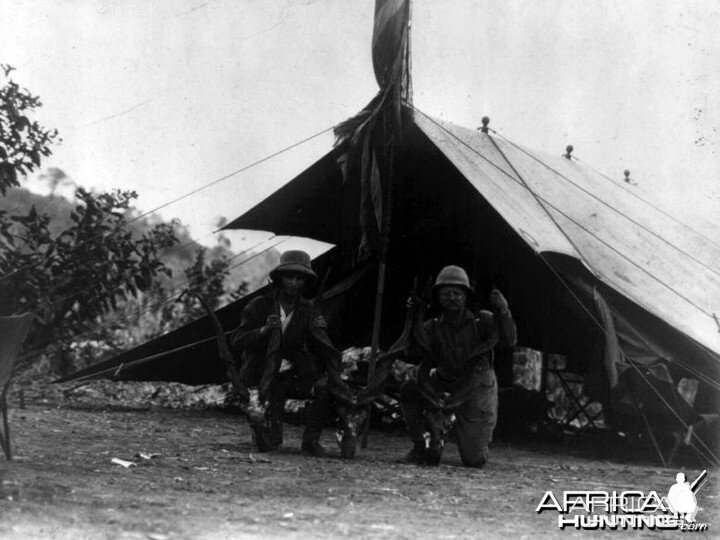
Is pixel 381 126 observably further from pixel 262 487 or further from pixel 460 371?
pixel 262 487

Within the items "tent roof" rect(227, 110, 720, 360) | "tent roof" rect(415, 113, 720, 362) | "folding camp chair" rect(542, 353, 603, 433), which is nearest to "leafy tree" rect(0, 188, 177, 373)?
"tent roof" rect(227, 110, 720, 360)

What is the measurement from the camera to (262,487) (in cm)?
454

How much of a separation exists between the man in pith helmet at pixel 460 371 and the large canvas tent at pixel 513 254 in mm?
814

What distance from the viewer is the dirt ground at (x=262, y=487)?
3.51m

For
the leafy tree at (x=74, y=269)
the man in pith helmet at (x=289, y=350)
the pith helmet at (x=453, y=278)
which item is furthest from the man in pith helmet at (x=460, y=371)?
the leafy tree at (x=74, y=269)

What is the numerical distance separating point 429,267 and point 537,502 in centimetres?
486

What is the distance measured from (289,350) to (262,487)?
1.98m

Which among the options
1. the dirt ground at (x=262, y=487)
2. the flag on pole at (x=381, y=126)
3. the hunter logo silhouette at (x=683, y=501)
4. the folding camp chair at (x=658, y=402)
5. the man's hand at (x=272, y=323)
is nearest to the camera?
the dirt ground at (x=262, y=487)

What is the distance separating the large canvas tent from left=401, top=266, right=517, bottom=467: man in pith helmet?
81 cm

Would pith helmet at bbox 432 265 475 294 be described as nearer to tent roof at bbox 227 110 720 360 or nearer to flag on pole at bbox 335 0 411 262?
tent roof at bbox 227 110 720 360

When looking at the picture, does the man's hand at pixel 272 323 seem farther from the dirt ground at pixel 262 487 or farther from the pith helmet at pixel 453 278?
the pith helmet at pixel 453 278

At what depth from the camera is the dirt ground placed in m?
3.51

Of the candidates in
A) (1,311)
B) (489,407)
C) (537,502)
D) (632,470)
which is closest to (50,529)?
(537,502)

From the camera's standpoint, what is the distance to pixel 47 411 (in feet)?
26.4
